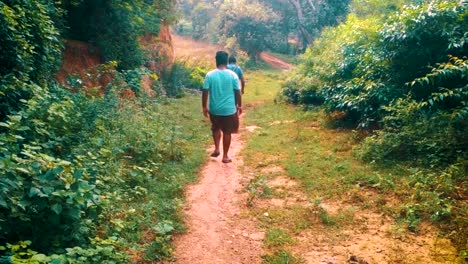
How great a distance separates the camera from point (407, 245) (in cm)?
358

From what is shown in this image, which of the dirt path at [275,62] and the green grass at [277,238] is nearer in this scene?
the green grass at [277,238]

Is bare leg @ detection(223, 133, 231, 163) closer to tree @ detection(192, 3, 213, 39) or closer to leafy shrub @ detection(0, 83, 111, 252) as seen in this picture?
leafy shrub @ detection(0, 83, 111, 252)

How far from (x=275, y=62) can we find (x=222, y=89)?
935 inches

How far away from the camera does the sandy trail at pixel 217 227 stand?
3607 millimetres

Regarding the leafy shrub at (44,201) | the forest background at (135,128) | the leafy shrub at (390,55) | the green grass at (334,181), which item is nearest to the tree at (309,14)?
the forest background at (135,128)

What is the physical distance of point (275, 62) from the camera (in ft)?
95.6

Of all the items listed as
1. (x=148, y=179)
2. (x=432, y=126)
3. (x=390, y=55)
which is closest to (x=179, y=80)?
(x=390, y=55)

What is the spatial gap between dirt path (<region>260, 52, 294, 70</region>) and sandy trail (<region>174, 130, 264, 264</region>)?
906 inches

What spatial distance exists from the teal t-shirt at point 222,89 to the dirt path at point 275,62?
861 inches

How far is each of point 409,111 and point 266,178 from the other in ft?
8.54

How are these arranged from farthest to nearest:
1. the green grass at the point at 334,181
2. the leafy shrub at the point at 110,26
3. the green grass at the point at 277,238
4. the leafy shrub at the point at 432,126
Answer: the leafy shrub at the point at 110,26
the leafy shrub at the point at 432,126
the green grass at the point at 334,181
the green grass at the point at 277,238

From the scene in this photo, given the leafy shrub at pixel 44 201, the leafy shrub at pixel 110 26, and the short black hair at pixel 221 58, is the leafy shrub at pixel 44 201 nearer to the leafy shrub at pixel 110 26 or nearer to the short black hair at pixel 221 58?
the short black hair at pixel 221 58

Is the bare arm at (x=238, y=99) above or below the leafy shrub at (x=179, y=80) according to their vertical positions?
above

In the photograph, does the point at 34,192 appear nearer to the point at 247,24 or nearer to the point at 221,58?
the point at 221,58
